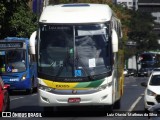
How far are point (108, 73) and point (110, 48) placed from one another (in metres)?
0.81

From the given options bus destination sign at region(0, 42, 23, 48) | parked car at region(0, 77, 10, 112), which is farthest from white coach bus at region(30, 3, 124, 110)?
bus destination sign at region(0, 42, 23, 48)

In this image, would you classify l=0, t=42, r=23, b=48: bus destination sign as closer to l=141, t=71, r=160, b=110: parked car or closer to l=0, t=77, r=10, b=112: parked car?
l=141, t=71, r=160, b=110: parked car

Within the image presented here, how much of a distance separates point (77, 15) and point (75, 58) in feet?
4.68

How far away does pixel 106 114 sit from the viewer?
22500mm

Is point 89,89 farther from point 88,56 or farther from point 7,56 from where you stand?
point 7,56

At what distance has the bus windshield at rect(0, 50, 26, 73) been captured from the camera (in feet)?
125

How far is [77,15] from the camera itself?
21.8 metres

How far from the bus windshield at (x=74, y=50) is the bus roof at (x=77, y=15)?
19 cm

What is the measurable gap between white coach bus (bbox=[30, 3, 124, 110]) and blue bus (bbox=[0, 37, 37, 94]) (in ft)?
52.9

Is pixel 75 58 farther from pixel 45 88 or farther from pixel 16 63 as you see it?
pixel 16 63

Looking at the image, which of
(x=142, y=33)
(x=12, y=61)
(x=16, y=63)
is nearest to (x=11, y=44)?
(x=12, y=61)

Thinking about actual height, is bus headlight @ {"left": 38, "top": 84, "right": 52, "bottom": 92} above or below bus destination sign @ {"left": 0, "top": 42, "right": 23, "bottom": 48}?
above

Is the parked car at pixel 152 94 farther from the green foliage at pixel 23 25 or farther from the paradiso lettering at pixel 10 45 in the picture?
the green foliage at pixel 23 25

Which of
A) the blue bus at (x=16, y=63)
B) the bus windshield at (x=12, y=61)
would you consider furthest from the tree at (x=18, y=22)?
the bus windshield at (x=12, y=61)
